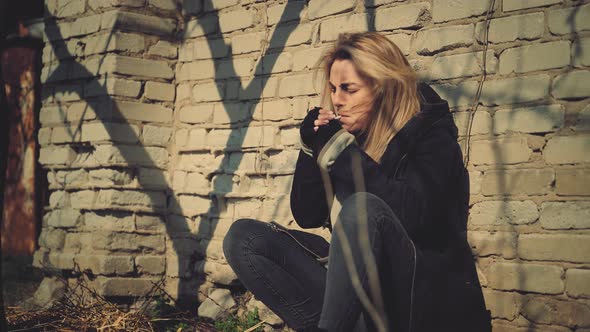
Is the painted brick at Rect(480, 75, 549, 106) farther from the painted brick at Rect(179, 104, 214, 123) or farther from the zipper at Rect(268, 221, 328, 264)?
the painted brick at Rect(179, 104, 214, 123)

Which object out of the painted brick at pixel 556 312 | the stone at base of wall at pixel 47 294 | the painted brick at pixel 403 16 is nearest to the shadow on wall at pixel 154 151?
the stone at base of wall at pixel 47 294

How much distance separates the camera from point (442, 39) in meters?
3.42

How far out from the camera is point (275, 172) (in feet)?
13.1

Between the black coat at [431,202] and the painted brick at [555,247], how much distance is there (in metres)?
0.60

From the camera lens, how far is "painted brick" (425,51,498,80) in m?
3.27

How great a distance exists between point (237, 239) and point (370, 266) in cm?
76

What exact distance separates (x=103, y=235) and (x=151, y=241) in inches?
12.6

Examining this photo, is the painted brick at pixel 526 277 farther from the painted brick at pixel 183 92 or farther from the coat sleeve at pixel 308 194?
the painted brick at pixel 183 92

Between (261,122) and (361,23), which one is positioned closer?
(361,23)

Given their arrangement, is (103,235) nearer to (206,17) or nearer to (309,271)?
(206,17)

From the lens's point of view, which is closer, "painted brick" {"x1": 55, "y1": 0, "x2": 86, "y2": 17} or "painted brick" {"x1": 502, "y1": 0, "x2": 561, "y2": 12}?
"painted brick" {"x1": 502, "y1": 0, "x2": 561, "y2": 12}

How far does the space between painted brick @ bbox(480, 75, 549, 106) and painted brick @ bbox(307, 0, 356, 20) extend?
100 centimetres

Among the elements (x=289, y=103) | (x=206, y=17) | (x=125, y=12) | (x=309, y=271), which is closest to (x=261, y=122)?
(x=289, y=103)

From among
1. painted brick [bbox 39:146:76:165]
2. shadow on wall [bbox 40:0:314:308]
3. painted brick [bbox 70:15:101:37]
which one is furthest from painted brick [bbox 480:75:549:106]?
painted brick [bbox 39:146:76:165]
